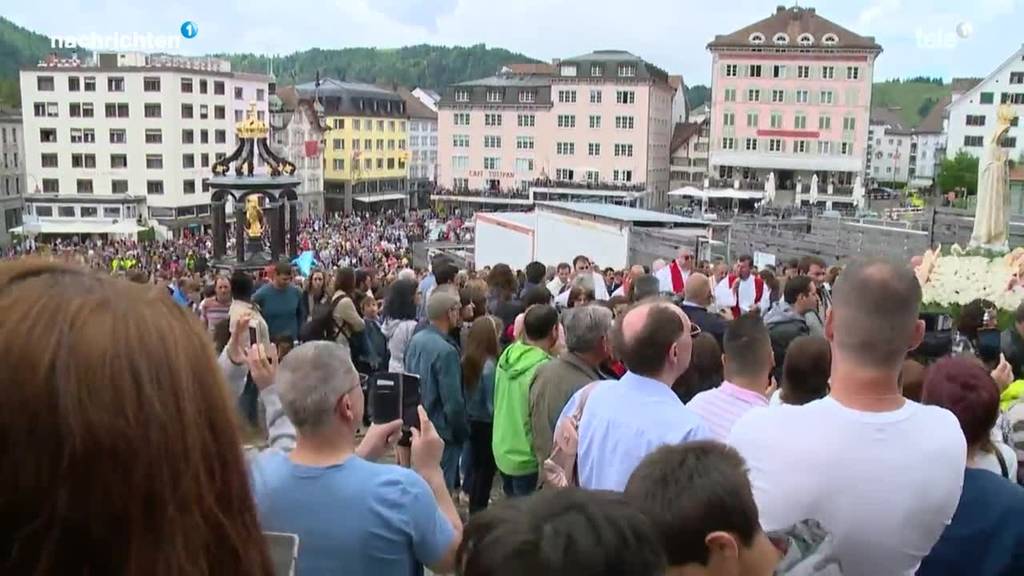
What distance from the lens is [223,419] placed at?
5.00ft

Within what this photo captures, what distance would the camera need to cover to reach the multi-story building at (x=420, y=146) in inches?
3986

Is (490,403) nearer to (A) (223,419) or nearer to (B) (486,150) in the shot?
(A) (223,419)

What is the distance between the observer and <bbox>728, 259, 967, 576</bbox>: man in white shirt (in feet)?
10.6

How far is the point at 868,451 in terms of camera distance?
3.22 metres

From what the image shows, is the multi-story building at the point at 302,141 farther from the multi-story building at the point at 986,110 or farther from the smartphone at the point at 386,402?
the smartphone at the point at 386,402

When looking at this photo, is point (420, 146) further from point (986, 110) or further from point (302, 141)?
point (986, 110)

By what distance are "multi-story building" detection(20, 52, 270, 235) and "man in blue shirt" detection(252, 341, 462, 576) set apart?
68.8 meters

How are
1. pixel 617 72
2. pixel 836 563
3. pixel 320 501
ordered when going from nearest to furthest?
1. pixel 836 563
2. pixel 320 501
3. pixel 617 72

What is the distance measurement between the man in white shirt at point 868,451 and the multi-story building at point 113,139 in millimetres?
69431

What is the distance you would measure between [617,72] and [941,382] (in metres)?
71.7

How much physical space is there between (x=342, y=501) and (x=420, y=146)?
10112cm

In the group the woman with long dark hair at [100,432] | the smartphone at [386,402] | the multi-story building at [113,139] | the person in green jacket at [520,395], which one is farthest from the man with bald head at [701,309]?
the multi-story building at [113,139]

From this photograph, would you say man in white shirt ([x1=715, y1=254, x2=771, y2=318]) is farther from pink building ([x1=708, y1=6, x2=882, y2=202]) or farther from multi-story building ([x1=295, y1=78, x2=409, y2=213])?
multi-story building ([x1=295, y1=78, x2=409, y2=213])

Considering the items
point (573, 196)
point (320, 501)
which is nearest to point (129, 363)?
point (320, 501)
